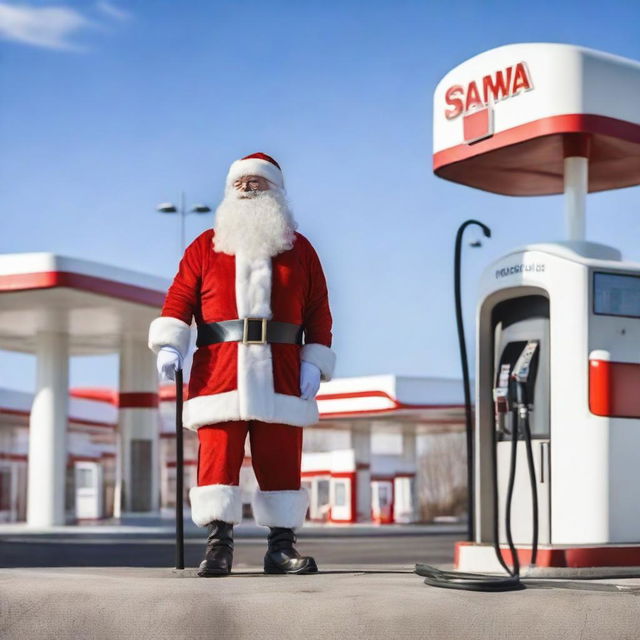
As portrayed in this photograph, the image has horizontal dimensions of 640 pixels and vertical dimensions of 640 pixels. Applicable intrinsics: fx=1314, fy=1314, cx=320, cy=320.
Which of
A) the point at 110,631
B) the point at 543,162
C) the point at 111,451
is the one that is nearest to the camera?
the point at 110,631

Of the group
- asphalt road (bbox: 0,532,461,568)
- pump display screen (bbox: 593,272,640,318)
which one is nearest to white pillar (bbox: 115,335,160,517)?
asphalt road (bbox: 0,532,461,568)

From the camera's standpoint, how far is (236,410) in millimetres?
5824

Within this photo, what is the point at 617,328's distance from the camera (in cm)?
814

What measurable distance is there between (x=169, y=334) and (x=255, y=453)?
0.68m

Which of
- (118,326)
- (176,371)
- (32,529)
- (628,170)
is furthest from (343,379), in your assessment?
(176,371)

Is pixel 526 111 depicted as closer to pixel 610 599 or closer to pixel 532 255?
pixel 532 255

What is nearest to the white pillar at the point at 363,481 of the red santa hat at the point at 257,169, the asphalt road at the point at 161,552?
the asphalt road at the point at 161,552

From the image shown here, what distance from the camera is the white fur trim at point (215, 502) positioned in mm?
5848

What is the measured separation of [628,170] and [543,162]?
0.69 metres

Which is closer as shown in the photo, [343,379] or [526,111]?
[526,111]

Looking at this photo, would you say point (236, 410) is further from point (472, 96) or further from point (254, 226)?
point (472, 96)

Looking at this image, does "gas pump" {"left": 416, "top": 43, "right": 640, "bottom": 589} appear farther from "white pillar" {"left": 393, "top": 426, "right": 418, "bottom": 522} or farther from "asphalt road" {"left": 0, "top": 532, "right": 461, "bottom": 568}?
"white pillar" {"left": 393, "top": 426, "right": 418, "bottom": 522}

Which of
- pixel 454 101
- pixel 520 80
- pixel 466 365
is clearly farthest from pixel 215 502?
pixel 454 101

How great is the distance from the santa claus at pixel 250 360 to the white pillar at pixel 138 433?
2544cm
